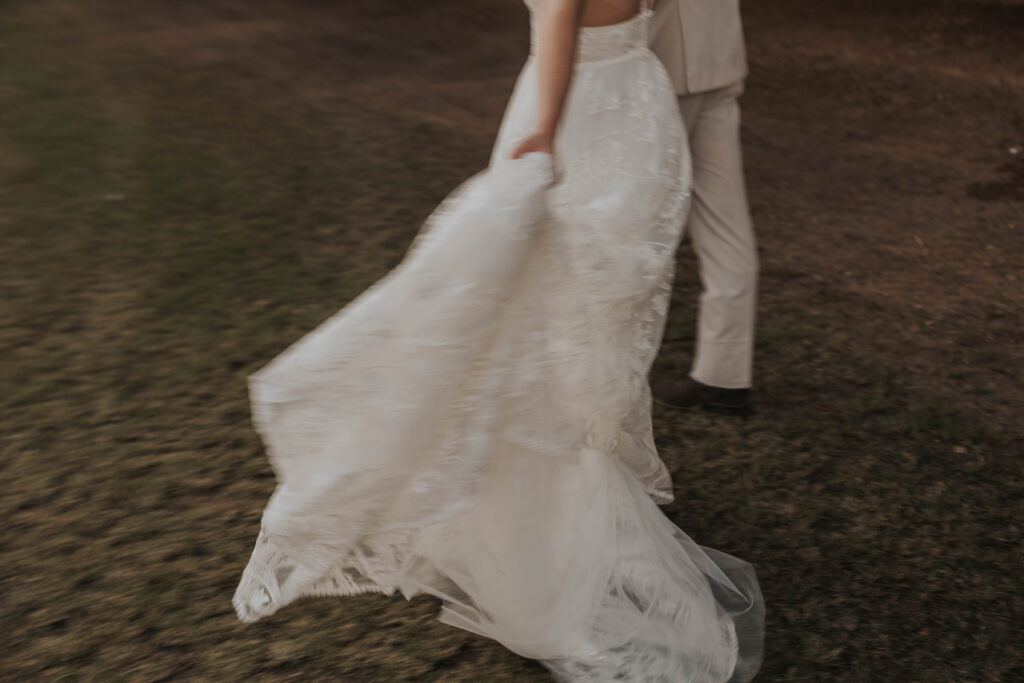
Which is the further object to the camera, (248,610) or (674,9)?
(674,9)

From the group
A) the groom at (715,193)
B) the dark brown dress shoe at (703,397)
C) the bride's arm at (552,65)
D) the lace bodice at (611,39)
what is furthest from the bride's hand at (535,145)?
the dark brown dress shoe at (703,397)

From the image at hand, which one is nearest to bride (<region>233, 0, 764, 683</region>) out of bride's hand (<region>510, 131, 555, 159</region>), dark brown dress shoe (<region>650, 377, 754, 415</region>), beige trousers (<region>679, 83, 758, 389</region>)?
bride's hand (<region>510, 131, 555, 159</region>)

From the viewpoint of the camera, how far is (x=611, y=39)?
2.28m

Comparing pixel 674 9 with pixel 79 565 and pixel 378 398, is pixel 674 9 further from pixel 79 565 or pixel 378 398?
pixel 79 565

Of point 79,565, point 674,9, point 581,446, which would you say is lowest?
point 79,565

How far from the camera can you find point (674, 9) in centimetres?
291

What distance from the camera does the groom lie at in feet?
9.66

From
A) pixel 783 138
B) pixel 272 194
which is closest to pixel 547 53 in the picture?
pixel 272 194

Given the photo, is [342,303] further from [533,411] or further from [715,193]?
[533,411]

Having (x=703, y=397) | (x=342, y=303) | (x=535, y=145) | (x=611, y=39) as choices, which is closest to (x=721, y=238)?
(x=703, y=397)

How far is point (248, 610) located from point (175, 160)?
3682mm

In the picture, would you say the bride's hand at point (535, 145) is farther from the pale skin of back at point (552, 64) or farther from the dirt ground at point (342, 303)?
the dirt ground at point (342, 303)

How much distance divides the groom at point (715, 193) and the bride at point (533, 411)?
62 cm

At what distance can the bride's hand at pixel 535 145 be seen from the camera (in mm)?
1990
